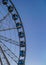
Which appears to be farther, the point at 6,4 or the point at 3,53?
the point at 6,4

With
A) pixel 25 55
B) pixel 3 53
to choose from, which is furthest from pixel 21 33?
pixel 3 53

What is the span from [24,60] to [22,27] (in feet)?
17.5

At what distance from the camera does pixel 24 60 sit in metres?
36.6

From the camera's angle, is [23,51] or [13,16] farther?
[13,16]

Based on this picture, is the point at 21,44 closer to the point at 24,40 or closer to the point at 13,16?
the point at 24,40

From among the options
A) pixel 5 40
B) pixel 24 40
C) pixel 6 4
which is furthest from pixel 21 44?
pixel 6 4

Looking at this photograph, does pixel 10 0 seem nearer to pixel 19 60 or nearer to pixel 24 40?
pixel 24 40

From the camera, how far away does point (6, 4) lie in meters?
39.6

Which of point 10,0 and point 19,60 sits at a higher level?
point 10,0

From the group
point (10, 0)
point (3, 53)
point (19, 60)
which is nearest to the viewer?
point (3, 53)

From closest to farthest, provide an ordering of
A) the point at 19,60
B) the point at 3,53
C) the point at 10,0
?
the point at 3,53
the point at 19,60
the point at 10,0

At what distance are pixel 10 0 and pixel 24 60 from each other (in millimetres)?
9364

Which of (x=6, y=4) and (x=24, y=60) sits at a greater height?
(x=6, y=4)

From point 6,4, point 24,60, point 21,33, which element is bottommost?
point 24,60
